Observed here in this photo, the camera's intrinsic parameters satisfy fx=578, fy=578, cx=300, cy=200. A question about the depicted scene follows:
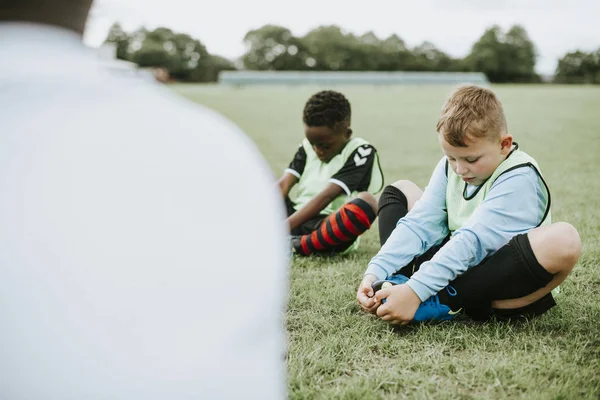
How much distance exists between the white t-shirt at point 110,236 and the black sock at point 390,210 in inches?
84.4

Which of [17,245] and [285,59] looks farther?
[285,59]

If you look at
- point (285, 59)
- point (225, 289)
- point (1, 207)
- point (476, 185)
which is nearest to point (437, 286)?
point (476, 185)

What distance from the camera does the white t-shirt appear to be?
1.77 ft

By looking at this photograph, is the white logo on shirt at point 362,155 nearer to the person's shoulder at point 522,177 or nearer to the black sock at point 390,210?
the black sock at point 390,210

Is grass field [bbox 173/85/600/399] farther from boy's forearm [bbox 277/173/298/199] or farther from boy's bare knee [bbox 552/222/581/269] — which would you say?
boy's forearm [bbox 277/173/298/199]

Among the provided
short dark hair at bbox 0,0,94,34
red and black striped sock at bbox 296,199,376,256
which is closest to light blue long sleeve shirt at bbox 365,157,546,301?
red and black striped sock at bbox 296,199,376,256

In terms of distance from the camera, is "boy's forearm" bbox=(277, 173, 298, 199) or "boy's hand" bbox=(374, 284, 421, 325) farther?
"boy's forearm" bbox=(277, 173, 298, 199)

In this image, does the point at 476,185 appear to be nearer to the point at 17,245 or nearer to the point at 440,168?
the point at 440,168

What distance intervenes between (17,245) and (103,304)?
3.8 inches

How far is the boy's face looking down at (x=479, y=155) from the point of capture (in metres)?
2.12

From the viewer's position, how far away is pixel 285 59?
8594 centimetres

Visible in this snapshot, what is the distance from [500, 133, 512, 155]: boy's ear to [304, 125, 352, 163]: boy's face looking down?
143 centimetres

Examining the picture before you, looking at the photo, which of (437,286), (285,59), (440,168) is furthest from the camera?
(285,59)

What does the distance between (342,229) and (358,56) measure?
85230 mm
